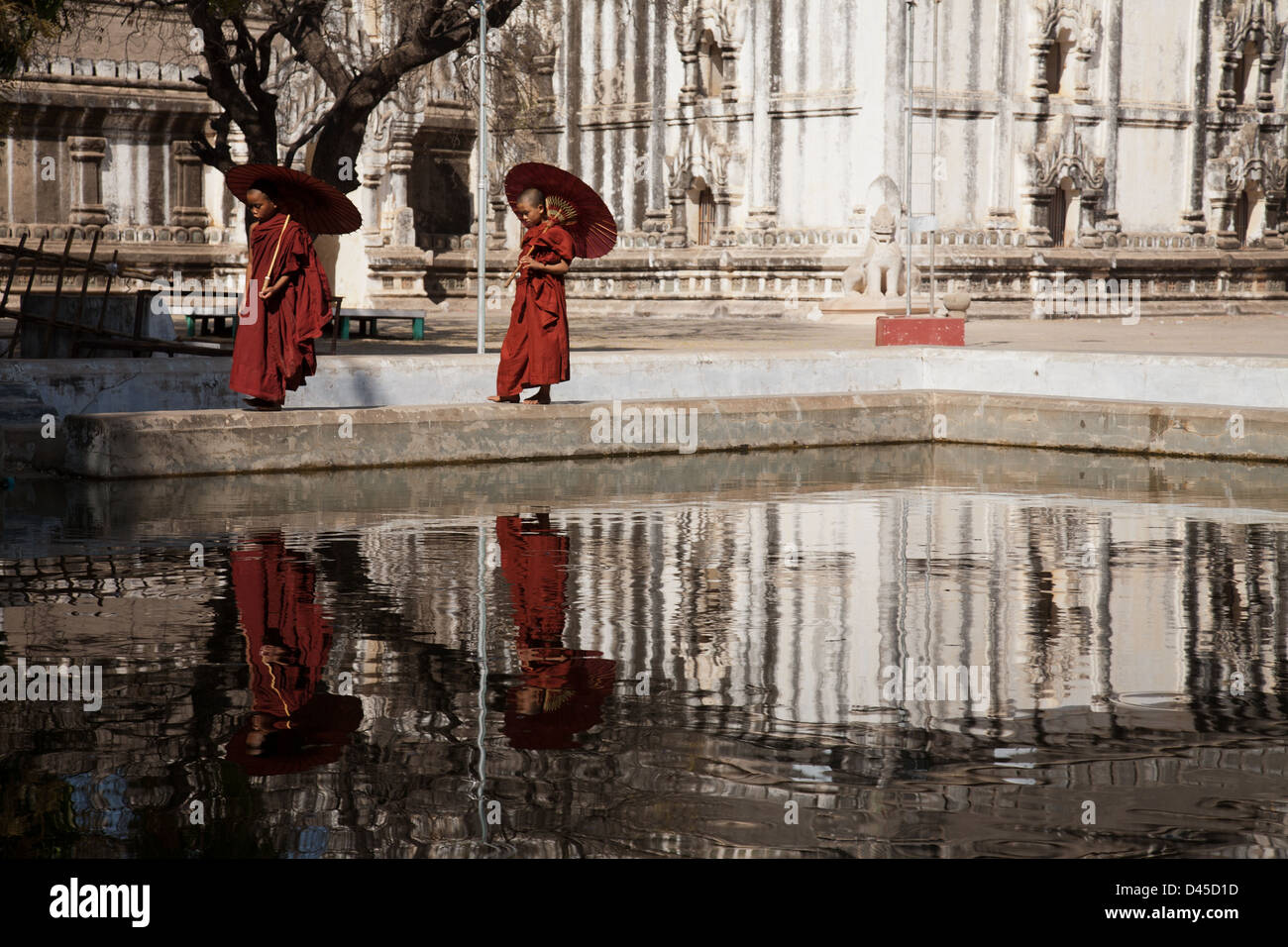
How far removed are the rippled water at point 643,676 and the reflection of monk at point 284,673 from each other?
0.06 ft

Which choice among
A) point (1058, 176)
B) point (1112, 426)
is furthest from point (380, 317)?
point (1058, 176)

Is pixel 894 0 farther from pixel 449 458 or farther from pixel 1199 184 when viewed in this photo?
pixel 449 458

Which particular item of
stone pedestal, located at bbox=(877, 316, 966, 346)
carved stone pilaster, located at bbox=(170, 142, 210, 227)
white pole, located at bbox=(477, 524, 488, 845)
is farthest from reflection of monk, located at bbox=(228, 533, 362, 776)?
carved stone pilaster, located at bbox=(170, 142, 210, 227)

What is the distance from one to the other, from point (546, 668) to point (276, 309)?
6907mm

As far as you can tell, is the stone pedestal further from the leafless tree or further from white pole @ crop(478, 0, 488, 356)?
the leafless tree

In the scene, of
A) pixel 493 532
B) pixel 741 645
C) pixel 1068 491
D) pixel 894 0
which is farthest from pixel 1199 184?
pixel 741 645

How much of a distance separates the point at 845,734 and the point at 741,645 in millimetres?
A: 1458

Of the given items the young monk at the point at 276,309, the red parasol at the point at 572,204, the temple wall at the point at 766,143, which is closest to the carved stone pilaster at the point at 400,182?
the temple wall at the point at 766,143

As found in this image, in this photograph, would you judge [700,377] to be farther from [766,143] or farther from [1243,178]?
[1243,178]

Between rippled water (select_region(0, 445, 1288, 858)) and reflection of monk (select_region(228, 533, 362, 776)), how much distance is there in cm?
2

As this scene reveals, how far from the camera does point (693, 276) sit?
119ft

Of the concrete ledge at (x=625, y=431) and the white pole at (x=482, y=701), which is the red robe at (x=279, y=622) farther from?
the concrete ledge at (x=625, y=431)

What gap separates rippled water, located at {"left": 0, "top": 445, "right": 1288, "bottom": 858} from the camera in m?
5.00

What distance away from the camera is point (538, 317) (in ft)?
46.6
